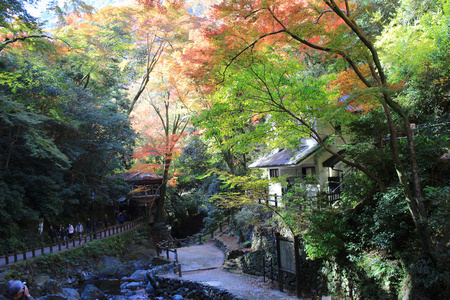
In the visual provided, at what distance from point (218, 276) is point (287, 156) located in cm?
719

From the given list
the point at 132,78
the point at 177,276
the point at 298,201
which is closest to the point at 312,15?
the point at 298,201

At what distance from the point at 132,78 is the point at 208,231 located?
15765mm

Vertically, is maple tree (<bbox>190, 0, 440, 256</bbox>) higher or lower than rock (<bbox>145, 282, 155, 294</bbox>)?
higher

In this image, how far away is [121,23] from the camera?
2295 centimetres

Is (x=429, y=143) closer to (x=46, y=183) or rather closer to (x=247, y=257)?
(x=247, y=257)

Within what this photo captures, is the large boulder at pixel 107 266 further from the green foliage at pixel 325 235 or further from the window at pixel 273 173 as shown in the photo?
the green foliage at pixel 325 235

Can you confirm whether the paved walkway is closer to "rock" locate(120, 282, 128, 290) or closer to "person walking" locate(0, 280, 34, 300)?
"rock" locate(120, 282, 128, 290)

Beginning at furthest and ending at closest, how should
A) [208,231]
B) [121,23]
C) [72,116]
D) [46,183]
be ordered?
[208,231], [121,23], [72,116], [46,183]

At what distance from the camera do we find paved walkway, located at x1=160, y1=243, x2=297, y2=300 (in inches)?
422

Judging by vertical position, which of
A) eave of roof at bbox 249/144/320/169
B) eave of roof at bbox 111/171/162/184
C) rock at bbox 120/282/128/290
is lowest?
rock at bbox 120/282/128/290

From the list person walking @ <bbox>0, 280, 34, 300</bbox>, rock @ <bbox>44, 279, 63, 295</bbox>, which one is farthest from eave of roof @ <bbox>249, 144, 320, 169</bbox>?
person walking @ <bbox>0, 280, 34, 300</bbox>

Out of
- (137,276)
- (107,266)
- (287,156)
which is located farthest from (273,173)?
(107,266)

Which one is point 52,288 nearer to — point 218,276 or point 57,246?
point 57,246

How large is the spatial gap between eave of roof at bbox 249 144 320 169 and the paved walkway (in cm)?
578
